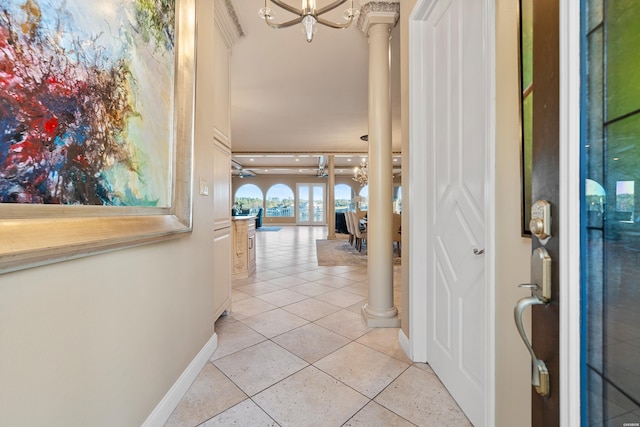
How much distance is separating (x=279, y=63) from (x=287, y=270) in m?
3.21

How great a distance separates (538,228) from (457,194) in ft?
3.21

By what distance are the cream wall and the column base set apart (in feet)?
4.79

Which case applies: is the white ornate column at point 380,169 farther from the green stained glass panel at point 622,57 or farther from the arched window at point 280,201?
the arched window at point 280,201

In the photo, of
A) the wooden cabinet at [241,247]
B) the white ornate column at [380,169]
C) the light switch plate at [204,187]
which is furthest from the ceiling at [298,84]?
the wooden cabinet at [241,247]

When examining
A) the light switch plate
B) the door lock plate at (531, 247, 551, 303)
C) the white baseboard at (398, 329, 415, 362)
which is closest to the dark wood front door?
the door lock plate at (531, 247, 551, 303)

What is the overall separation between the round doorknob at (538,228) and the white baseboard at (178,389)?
162cm

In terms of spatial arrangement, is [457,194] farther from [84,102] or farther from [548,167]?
[84,102]

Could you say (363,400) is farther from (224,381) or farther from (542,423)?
(542,423)

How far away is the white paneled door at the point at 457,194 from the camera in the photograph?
1.22 m

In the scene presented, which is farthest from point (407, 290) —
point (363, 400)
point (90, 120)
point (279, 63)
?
point (279, 63)

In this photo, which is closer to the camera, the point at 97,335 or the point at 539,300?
the point at 539,300

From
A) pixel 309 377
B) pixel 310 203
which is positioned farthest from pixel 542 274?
pixel 310 203

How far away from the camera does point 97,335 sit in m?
0.90

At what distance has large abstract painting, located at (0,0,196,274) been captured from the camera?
64cm
